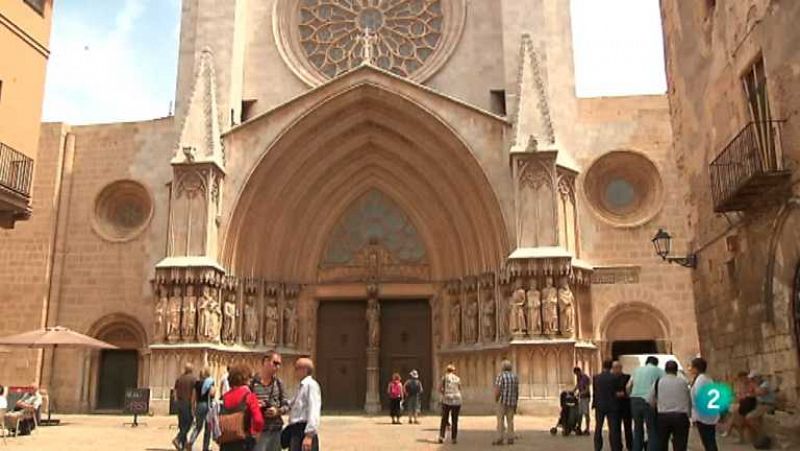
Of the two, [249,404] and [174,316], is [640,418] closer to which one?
[249,404]

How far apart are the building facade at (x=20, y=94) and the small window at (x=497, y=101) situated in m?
11.3

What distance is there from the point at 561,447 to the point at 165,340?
1081cm

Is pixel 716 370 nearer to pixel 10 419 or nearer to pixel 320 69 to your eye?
pixel 10 419

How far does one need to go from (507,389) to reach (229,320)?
940cm

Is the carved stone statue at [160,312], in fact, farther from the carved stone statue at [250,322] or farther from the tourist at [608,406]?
the tourist at [608,406]

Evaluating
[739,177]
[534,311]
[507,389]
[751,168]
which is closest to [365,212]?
[534,311]

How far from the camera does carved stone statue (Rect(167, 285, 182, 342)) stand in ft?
59.6

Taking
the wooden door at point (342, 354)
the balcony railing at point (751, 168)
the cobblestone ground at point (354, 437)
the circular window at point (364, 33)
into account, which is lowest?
the cobblestone ground at point (354, 437)

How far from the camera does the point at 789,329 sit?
9.63 metres

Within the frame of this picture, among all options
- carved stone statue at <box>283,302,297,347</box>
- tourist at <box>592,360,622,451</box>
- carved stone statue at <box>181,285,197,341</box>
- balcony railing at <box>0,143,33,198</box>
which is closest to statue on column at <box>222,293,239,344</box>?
carved stone statue at <box>181,285,197,341</box>

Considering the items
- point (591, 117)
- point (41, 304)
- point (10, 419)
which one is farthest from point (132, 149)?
point (591, 117)

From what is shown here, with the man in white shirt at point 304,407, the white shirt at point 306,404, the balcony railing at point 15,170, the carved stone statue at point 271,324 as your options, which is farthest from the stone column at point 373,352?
the white shirt at point 306,404

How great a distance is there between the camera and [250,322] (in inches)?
770

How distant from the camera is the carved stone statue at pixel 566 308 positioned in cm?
1727
